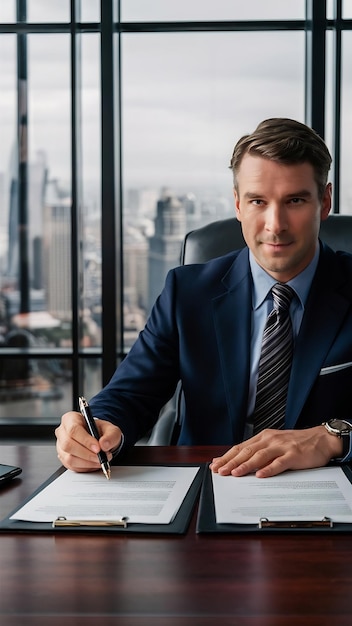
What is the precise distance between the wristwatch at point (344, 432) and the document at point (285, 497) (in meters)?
0.08

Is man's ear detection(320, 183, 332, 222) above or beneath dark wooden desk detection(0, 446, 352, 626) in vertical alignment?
above

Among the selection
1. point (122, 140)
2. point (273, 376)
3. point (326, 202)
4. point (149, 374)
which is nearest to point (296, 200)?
point (326, 202)

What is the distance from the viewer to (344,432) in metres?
1.43

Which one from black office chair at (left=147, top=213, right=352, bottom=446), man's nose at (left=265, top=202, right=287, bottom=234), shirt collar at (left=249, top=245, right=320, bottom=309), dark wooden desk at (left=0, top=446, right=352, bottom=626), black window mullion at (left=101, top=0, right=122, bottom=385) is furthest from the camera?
black window mullion at (left=101, top=0, right=122, bottom=385)

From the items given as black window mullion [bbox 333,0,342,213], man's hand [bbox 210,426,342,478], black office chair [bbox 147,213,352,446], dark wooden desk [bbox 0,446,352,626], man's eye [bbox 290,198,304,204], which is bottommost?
dark wooden desk [bbox 0,446,352,626]

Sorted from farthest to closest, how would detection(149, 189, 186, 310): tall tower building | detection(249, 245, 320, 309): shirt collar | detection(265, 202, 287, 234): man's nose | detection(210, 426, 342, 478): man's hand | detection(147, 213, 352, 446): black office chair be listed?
detection(149, 189, 186, 310): tall tower building, detection(147, 213, 352, 446): black office chair, detection(249, 245, 320, 309): shirt collar, detection(265, 202, 287, 234): man's nose, detection(210, 426, 342, 478): man's hand

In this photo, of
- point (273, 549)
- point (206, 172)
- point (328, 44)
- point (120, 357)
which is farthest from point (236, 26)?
point (273, 549)

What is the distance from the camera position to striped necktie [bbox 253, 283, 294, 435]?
1.76 meters

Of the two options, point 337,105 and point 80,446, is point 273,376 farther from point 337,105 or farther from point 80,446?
point 337,105

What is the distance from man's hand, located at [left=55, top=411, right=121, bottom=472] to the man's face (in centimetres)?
63

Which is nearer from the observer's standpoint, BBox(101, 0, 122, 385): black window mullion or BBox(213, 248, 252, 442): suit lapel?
BBox(213, 248, 252, 442): suit lapel

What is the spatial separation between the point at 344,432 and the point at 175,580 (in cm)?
66

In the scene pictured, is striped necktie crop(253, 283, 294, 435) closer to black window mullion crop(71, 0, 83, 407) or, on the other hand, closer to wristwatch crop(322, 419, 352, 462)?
wristwatch crop(322, 419, 352, 462)

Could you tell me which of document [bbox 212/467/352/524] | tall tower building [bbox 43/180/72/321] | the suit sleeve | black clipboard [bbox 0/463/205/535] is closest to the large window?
tall tower building [bbox 43/180/72/321]
